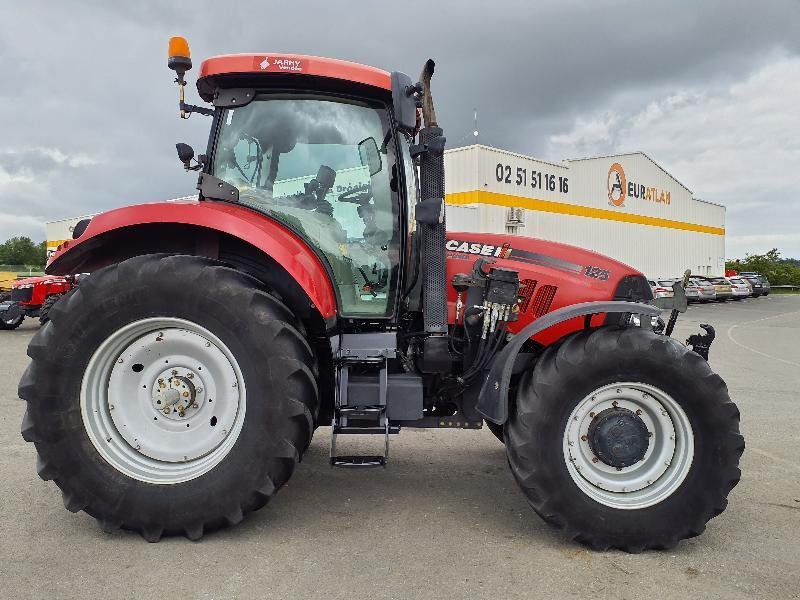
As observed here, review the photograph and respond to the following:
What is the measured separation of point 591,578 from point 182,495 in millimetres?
1932

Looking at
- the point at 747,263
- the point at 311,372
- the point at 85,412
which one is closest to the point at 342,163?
the point at 311,372

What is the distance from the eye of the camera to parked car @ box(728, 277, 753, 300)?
32.7 m

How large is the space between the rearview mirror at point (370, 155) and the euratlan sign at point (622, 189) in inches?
1180

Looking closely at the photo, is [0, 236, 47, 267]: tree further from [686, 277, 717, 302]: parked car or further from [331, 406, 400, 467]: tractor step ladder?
[331, 406, 400, 467]: tractor step ladder

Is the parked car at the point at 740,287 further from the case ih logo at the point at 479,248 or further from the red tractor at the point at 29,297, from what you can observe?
the case ih logo at the point at 479,248

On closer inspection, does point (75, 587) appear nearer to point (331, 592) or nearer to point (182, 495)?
point (182, 495)

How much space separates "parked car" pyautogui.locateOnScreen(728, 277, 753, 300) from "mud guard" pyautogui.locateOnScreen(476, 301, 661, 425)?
109 ft

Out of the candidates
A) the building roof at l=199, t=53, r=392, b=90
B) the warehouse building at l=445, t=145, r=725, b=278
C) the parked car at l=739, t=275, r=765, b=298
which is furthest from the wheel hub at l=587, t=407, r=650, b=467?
the parked car at l=739, t=275, r=765, b=298

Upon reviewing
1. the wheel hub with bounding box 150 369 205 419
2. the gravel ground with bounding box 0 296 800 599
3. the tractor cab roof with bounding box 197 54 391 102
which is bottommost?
the gravel ground with bounding box 0 296 800 599

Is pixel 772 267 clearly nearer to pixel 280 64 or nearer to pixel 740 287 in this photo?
pixel 740 287

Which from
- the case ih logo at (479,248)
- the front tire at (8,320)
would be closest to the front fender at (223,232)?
the case ih logo at (479,248)

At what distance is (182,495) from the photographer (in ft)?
9.97

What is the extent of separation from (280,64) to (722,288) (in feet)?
108

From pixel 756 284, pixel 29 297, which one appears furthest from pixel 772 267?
pixel 29 297
